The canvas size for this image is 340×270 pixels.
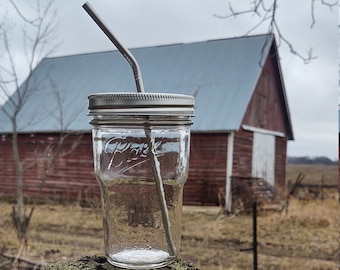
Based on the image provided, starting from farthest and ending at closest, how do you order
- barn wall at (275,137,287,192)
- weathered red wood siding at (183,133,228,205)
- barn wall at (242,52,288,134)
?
1. barn wall at (275,137,287,192)
2. barn wall at (242,52,288,134)
3. weathered red wood siding at (183,133,228,205)

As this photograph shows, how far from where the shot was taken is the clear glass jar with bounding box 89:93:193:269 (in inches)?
19.1

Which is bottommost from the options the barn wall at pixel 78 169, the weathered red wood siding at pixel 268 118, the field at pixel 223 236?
the field at pixel 223 236

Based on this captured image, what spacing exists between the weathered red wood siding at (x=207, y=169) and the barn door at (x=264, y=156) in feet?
2.47

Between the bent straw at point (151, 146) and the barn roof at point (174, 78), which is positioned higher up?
the barn roof at point (174, 78)

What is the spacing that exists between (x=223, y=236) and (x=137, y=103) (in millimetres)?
3300

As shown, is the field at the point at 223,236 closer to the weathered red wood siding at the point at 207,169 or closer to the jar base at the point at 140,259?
the weathered red wood siding at the point at 207,169

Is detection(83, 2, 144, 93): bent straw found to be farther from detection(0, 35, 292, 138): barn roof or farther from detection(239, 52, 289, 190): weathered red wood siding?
detection(239, 52, 289, 190): weathered red wood siding

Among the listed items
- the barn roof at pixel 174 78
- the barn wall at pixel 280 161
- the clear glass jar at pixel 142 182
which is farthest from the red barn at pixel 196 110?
the clear glass jar at pixel 142 182

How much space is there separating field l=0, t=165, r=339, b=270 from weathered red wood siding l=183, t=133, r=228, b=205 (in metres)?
0.16

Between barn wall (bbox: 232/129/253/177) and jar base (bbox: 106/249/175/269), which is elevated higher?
barn wall (bbox: 232/129/253/177)

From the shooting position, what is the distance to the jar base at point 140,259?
48 centimetres

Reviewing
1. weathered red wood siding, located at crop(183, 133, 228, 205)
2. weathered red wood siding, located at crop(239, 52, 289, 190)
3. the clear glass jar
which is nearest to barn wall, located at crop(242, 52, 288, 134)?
weathered red wood siding, located at crop(239, 52, 289, 190)

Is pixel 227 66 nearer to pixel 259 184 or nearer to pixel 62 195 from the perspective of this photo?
pixel 259 184

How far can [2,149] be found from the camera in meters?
5.32
